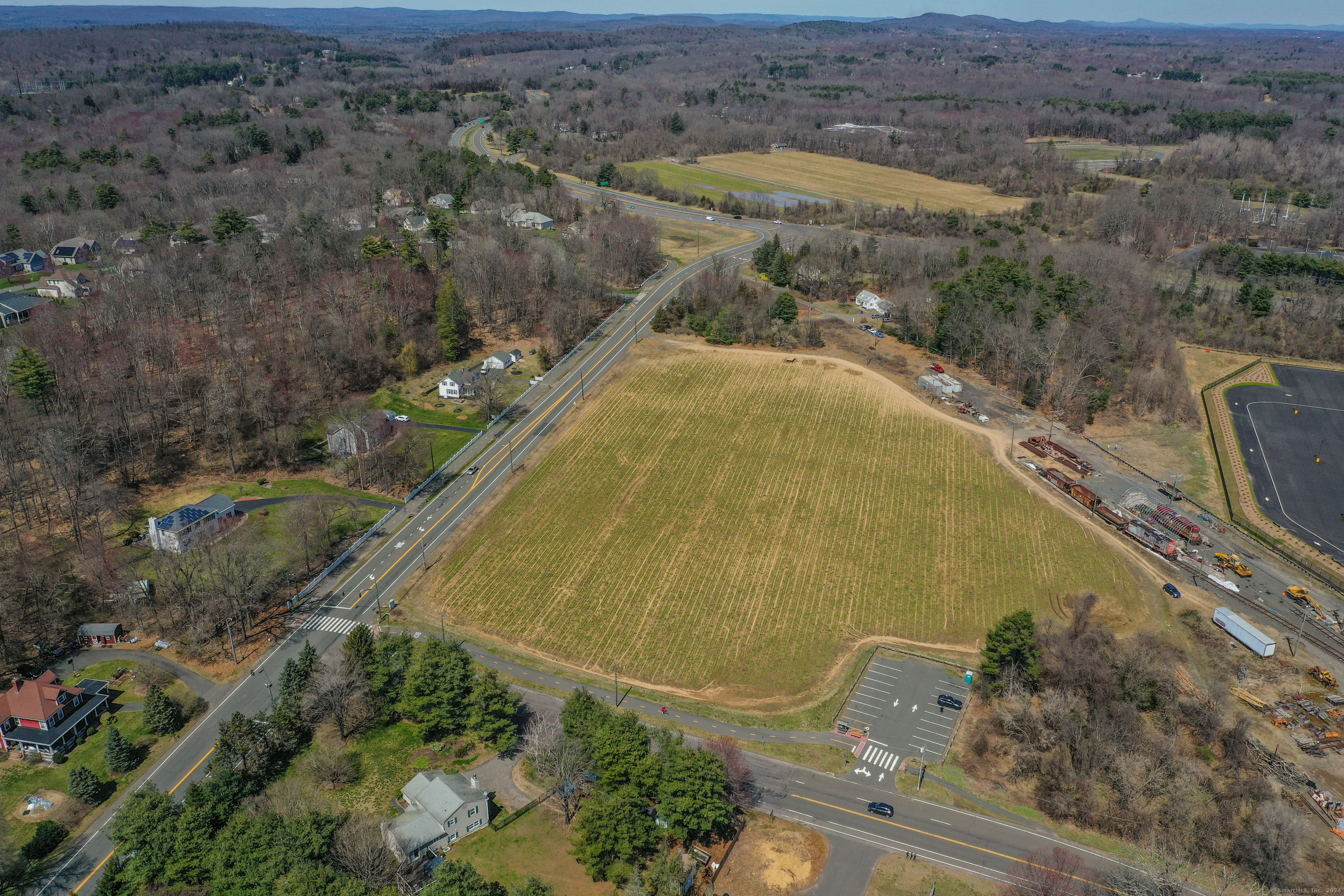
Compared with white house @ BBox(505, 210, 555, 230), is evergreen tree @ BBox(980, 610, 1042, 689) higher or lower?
lower

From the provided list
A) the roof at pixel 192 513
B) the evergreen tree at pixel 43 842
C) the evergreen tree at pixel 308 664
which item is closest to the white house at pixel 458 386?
the roof at pixel 192 513

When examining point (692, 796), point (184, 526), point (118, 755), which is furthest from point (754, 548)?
point (184, 526)

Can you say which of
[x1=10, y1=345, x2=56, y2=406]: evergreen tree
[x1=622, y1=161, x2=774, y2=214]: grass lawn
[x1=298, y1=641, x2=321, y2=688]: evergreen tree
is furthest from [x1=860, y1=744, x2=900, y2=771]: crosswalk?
[x1=622, y1=161, x2=774, y2=214]: grass lawn

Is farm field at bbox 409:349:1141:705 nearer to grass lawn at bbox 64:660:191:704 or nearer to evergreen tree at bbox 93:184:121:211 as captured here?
grass lawn at bbox 64:660:191:704

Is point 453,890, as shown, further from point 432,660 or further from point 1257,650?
point 1257,650

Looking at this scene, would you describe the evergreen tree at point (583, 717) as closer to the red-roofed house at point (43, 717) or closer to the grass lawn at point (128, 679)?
the grass lawn at point (128, 679)

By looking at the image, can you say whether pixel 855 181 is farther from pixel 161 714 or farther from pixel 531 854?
pixel 161 714
